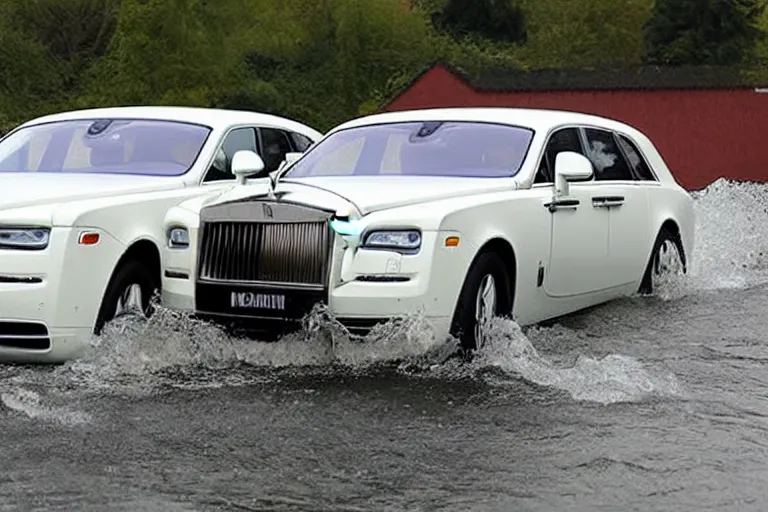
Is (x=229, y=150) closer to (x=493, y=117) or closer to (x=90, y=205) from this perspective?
(x=493, y=117)

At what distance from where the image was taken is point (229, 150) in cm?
896

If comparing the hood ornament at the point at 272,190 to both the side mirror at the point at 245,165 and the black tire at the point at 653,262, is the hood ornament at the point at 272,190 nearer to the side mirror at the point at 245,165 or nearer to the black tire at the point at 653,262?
the side mirror at the point at 245,165

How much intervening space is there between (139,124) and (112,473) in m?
4.22

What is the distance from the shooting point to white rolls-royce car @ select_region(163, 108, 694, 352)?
22.7 feet

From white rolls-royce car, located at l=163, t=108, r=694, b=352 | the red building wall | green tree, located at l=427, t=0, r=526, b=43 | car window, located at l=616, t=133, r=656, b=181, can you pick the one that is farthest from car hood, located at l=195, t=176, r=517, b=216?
green tree, located at l=427, t=0, r=526, b=43

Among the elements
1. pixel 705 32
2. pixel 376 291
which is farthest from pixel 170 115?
pixel 705 32

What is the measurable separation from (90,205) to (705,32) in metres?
45.6

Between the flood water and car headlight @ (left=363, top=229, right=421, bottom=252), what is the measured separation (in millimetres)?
412

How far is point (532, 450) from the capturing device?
18.2 ft

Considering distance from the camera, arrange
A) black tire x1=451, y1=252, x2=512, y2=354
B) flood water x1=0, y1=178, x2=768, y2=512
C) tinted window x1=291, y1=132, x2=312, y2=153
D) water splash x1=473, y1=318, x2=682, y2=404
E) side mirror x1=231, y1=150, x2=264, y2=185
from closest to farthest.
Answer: flood water x1=0, y1=178, x2=768, y2=512, water splash x1=473, y1=318, x2=682, y2=404, black tire x1=451, y1=252, x2=512, y2=354, side mirror x1=231, y1=150, x2=264, y2=185, tinted window x1=291, y1=132, x2=312, y2=153

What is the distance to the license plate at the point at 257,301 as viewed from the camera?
7.00 meters

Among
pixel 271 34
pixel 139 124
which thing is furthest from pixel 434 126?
pixel 271 34

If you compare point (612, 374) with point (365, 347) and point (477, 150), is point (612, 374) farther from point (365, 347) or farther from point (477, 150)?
point (477, 150)

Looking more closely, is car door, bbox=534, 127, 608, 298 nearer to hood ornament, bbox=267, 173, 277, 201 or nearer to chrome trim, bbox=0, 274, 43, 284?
hood ornament, bbox=267, 173, 277, 201
